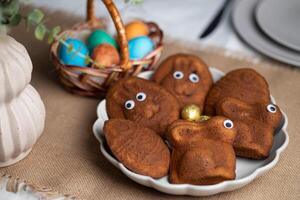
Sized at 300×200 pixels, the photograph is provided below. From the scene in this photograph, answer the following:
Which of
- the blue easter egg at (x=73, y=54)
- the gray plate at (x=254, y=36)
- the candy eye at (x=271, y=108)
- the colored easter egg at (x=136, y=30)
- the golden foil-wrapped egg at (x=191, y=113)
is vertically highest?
the blue easter egg at (x=73, y=54)

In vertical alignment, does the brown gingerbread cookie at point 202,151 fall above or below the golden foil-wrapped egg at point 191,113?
above

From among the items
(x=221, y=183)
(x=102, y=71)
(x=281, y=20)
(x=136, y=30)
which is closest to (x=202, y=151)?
(x=221, y=183)

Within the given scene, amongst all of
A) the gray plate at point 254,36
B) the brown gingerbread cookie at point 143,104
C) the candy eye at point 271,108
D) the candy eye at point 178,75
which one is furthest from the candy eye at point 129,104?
the gray plate at point 254,36

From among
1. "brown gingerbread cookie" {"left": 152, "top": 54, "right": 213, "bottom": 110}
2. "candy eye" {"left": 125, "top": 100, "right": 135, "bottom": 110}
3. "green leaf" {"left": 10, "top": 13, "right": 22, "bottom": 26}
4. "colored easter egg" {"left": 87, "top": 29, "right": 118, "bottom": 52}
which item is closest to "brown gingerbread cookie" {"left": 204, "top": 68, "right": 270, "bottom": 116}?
"brown gingerbread cookie" {"left": 152, "top": 54, "right": 213, "bottom": 110}

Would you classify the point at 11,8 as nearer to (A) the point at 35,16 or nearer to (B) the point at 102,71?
(A) the point at 35,16

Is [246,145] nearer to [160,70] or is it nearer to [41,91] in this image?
[160,70]

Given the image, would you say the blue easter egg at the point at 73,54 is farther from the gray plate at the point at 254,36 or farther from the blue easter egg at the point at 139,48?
the gray plate at the point at 254,36

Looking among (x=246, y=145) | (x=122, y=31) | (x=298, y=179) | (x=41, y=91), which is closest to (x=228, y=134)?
(x=246, y=145)
